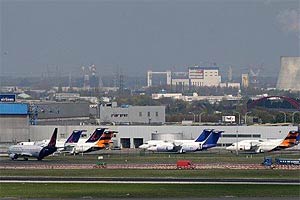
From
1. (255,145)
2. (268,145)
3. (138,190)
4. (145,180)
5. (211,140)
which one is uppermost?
(138,190)

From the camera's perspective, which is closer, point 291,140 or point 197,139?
point 291,140

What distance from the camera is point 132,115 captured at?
157250 millimetres

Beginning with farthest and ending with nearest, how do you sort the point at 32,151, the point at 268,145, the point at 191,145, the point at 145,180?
the point at 191,145
the point at 268,145
the point at 32,151
the point at 145,180

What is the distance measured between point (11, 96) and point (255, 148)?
45038 mm

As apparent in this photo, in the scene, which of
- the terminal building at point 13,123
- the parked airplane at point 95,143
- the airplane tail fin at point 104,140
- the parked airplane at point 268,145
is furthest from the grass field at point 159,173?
the terminal building at point 13,123

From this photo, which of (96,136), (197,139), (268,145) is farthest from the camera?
(197,139)

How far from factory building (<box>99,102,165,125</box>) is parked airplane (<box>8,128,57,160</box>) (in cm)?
6273

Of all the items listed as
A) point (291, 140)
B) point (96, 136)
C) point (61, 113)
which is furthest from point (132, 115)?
point (291, 140)

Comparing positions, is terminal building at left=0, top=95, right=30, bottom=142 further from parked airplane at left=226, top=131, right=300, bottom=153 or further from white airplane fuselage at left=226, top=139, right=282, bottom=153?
parked airplane at left=226, top=131, right=300, bottom=153

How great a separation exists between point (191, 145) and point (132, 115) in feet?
161

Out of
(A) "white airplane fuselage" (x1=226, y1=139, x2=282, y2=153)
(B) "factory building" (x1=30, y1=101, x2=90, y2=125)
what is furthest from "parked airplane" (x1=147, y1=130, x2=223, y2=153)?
(B) "factory building" (x1=30, y1=101, x2=90, y2=125)

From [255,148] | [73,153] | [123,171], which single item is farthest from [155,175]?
[255,148]

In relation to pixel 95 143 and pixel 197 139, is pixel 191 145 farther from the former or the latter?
pixel 95 143

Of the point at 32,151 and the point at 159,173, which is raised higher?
the point at 32,151
